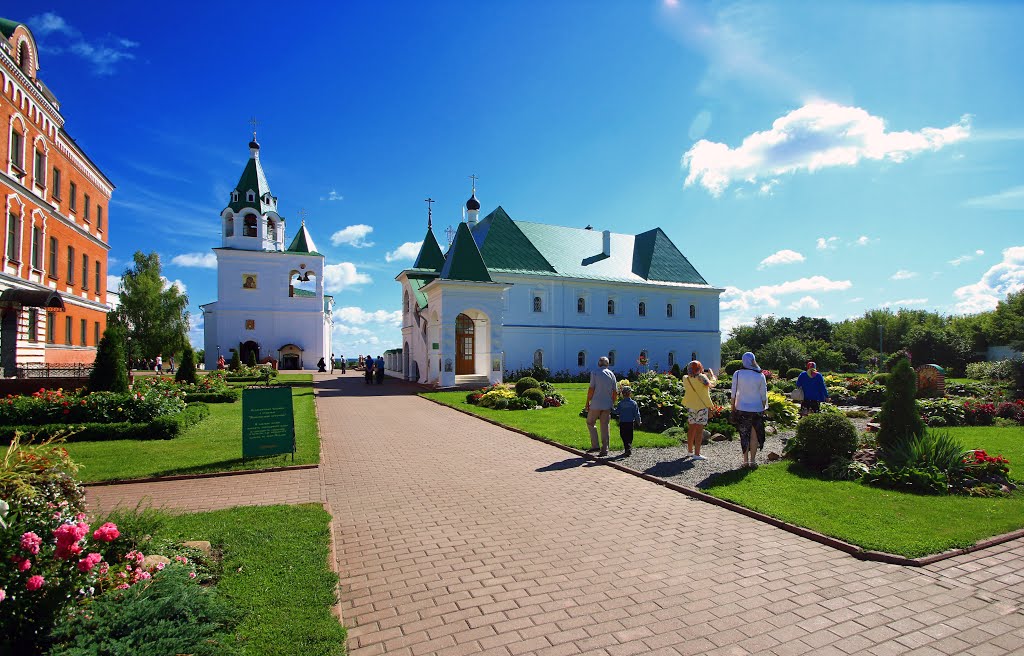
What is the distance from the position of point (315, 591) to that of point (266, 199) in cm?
5188

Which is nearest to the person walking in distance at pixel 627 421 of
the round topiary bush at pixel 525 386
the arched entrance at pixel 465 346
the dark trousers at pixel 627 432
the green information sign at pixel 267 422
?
the dark trousers at pixel 627 432

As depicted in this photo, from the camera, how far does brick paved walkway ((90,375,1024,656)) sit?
3.91m

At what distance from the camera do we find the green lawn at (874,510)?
18.7ft

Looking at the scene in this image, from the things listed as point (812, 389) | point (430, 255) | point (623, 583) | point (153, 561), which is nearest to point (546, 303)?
point (430, 255)

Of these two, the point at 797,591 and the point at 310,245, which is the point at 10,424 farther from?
the point at 310,245

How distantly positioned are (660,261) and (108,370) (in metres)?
40.4

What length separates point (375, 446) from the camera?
463 inches

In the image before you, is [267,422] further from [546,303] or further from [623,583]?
[546,303]

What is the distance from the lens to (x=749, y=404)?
918cm

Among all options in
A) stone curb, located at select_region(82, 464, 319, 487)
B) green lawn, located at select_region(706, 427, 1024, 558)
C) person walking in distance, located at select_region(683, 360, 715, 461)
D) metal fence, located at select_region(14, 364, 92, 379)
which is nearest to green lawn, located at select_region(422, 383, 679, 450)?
person walking in distance, located at select_region(683, 360, 715, 461)

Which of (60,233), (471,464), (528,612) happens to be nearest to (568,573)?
(528,612)

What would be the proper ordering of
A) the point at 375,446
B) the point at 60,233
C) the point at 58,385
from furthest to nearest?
the point at 60,233 → the point at 58,385 → the point at 375,446

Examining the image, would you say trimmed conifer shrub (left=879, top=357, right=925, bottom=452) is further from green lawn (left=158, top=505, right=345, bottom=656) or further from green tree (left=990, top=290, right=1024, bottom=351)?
green tree (left=990, top=290, right=1024, bottom=351)

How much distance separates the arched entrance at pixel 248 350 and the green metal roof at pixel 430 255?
1979 centimetres
